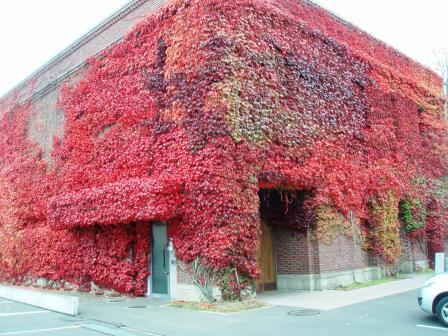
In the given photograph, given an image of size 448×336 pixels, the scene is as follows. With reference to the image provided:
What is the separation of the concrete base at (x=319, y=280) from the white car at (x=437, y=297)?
178 inches

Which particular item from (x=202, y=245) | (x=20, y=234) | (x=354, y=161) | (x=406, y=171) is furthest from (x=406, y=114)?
(x=20, y=234)

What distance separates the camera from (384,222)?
15898 millimetres

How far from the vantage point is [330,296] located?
12.1 m

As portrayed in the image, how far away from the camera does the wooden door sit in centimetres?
1347

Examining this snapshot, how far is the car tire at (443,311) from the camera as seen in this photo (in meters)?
8.23

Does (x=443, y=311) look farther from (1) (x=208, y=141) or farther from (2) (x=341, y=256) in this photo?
(1) (x=208, y=141)

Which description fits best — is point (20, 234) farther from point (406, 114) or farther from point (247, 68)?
point (406, 114)

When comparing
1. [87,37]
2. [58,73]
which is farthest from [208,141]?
[58,73]

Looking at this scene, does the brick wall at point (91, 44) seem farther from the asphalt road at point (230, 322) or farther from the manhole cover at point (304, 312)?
the manhole cover at point (304, 312)

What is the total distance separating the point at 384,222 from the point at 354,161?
7.88 feet

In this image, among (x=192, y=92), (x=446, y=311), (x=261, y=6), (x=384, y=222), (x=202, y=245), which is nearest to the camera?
(x=446, y=311)

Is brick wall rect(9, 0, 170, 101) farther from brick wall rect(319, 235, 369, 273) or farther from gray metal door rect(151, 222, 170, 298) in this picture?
brick wall rect(319, 235, 369, 273)

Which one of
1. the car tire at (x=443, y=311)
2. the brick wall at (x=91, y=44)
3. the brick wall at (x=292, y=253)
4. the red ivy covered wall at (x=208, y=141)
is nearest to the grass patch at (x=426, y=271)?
the red ivy covered wall at (x=208, y=141)

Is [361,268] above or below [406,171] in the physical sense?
below
